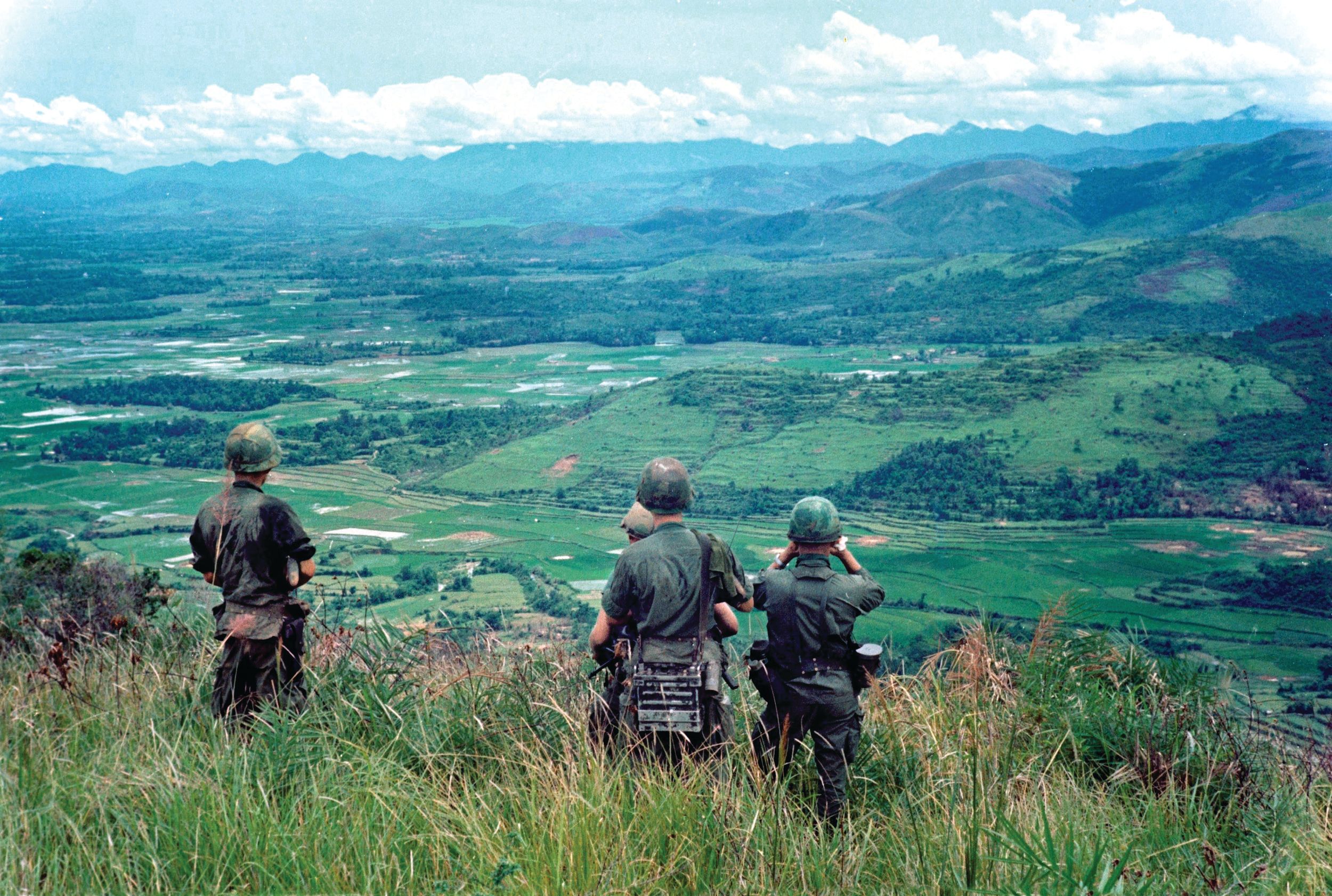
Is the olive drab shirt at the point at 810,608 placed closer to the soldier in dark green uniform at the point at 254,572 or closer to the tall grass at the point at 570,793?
the tall grass at the point at 570,793

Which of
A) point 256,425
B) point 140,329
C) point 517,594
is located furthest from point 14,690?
point 140,329

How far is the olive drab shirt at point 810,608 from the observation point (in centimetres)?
553

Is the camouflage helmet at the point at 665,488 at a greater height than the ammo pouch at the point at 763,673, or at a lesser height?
greater

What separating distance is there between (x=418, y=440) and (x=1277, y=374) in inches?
2631

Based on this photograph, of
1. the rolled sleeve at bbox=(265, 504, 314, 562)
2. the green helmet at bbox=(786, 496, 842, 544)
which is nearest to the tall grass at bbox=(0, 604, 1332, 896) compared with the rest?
the rolled sleeve at bbox=(265, 504, 314, 562)

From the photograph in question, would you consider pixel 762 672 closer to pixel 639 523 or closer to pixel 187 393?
pixel 639 523

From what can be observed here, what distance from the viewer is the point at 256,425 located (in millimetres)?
5809

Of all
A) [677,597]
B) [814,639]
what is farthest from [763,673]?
[677,597]

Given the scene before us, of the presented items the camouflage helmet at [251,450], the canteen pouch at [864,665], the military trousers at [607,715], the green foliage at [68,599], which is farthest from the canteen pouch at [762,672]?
the green foliage at [68,599]

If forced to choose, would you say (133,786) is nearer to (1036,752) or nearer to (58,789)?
(58,789)

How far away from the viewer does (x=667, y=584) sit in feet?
17.6

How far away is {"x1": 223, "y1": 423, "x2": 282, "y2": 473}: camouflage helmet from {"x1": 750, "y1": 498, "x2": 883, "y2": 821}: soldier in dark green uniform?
279 cm

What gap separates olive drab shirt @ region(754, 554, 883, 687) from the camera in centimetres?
553

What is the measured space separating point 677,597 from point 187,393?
100 m
